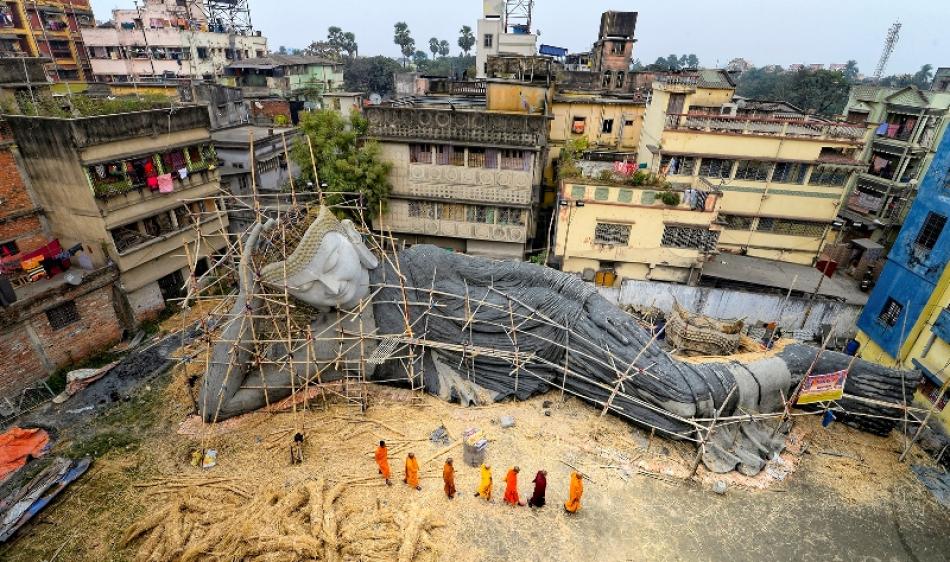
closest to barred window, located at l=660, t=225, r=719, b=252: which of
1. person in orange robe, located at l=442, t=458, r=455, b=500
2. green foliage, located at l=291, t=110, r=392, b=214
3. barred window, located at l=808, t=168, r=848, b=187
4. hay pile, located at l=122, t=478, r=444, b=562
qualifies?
barred window, located at l=808, t=168, r=848, b=187

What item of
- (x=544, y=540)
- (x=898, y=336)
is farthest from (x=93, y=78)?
(x=898, y=336)

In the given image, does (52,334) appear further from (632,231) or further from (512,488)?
(632,231)

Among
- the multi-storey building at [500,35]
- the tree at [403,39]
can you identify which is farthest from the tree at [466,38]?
the multi-storey building at [500,35]

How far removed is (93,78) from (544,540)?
5292 cm

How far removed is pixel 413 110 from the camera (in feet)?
63.8

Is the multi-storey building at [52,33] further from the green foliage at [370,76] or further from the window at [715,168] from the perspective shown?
the window at [715,168]

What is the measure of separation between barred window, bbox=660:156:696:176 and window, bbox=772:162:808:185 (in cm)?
347

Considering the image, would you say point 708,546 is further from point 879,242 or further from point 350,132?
point 879,242

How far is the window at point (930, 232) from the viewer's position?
45.3 ft

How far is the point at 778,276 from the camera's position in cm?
2000

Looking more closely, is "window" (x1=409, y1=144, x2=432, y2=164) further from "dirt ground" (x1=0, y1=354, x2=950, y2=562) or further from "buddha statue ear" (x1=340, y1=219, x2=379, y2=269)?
"dirt ground" (x1=0, y1=354, x2=950, y2=562)

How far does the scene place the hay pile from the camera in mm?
8656

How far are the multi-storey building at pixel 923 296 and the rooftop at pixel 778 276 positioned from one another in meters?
2.80

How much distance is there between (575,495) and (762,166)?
701 inches
